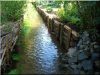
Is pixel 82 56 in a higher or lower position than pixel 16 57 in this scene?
higher

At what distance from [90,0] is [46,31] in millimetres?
12020

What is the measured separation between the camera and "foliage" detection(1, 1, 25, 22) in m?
19.1

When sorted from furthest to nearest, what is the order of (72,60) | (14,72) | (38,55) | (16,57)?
(38,55), (16,57), (72,60), (14,72)

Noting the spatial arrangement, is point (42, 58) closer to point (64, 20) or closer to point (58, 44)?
point (58, 44)

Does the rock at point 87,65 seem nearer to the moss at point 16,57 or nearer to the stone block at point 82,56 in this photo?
the stone block at point 82,56

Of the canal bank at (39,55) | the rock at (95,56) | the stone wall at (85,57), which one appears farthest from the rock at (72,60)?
the rock at (95,56)

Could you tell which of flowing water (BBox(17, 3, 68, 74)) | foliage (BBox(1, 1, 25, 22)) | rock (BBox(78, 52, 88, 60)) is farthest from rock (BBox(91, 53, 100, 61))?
foliage (BBox(1, 1, 25, 22))

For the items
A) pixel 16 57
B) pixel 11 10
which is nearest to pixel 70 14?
pixel 11 10

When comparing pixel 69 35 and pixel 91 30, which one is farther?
pixel 69 35

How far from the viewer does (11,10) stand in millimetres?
20438

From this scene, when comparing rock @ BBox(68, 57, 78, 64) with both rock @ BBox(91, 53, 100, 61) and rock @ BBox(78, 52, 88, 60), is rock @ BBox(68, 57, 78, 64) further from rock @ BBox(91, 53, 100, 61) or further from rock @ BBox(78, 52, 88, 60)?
rock @ BBox(91, 53, 100, 61)

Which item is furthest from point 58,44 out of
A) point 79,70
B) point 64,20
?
point 79,70

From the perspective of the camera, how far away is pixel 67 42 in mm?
16391

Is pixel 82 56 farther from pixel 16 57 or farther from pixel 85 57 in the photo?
pixel 16 57
